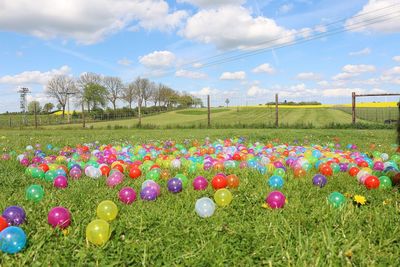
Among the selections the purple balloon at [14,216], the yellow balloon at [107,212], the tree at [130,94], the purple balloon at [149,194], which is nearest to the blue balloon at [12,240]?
the purple balloon at [14,216]

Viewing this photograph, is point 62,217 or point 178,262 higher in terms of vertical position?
point 62,217

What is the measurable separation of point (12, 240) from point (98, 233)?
1.69 feet

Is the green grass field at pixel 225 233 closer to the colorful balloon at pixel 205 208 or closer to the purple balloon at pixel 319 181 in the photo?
the colorful balloon at pixel 205 208

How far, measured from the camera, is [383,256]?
6.86 ft

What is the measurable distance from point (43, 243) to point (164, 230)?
797mm

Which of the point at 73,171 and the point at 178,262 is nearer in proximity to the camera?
the point at 178,262

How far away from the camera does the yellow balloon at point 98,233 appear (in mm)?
2279

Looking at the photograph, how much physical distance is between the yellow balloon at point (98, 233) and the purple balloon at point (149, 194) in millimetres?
849

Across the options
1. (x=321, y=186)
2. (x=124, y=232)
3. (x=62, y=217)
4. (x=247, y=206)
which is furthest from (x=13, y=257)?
(x=321, y=186)

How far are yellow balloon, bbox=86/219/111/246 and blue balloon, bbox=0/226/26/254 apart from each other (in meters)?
0.40

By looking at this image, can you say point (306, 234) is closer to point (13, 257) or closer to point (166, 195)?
point (166, 195)

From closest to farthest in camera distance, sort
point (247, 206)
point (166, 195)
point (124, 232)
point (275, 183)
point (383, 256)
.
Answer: point (383, 256) < point (124, 232) < point (247, 206) < point (166, 195) < point (275, 183)

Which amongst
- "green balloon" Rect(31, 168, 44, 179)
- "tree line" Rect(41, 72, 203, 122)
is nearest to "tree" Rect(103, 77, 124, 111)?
"tree line" Rect(41, 72, 203, 122)

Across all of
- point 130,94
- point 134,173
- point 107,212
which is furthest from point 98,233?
point 130,94
